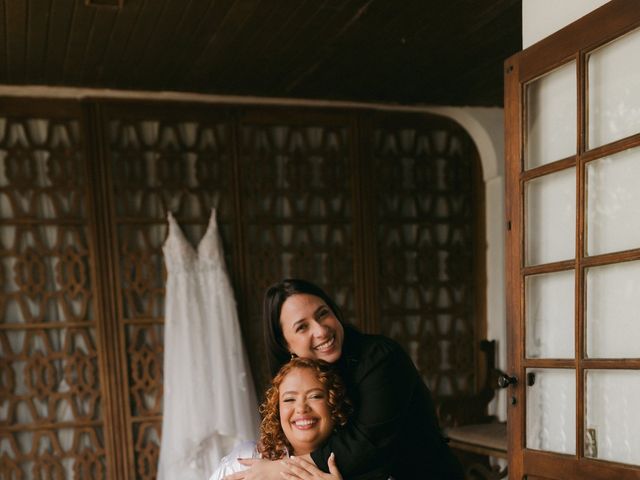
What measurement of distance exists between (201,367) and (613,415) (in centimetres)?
225

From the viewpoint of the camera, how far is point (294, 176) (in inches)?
156

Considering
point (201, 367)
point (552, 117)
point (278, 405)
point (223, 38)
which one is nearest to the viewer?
point (278, 405)

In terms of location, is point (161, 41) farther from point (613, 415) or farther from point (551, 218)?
point (613, 415)

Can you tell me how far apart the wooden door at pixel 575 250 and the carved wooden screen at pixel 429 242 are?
173 cm

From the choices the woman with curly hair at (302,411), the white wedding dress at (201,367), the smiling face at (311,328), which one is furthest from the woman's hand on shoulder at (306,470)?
the white wedding dress at (201,367)

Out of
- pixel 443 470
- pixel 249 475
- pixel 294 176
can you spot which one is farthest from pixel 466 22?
pixel 249 475

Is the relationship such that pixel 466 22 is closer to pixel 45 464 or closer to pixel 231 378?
pixel 231 378

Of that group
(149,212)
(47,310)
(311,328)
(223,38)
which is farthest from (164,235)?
(311,328)

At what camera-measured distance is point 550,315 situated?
231 centimetres

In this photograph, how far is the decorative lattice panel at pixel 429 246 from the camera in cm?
415

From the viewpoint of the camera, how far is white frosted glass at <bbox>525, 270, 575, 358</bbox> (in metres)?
2.22

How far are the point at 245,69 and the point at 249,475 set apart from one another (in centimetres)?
225

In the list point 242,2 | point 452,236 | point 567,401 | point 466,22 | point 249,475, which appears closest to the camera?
point 249,475

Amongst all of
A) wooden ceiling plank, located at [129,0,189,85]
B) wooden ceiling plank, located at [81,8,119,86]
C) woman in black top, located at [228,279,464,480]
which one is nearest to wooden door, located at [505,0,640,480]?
woman in black top, located at [228,279,464,480]
